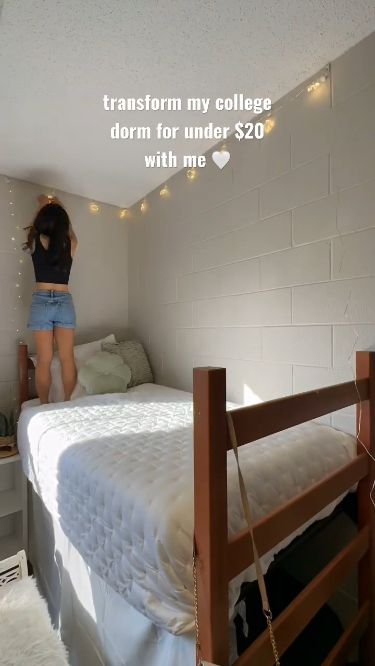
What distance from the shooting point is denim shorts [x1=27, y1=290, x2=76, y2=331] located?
1875 mm

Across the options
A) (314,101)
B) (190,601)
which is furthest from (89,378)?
(314,101)

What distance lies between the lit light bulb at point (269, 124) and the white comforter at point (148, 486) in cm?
128

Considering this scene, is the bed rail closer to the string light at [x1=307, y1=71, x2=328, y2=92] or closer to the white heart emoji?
the string light at [x1=307, y1=71, x2=328, y2=92]

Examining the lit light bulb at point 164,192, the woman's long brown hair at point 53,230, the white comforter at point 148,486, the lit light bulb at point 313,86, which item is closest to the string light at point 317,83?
the lit light bulb at point 313,86

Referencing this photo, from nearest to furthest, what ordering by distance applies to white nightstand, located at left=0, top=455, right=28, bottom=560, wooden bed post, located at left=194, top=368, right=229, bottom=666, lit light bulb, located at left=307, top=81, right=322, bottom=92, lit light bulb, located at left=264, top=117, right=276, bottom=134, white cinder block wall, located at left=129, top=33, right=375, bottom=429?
wooden bed post, located at left=194, top=368, right=229, bottom=666
white cinder block wall, located at left=129, top=33, right=375, bottom=429
lit light bulb, located at left=307, top=81, right=322, bottom=92
lit light bulb, located at left=264, top=117, right=276, bottom=134
white nightstand, located at left=0, top=455, right=28, bottom=560

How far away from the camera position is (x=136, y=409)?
1.45m

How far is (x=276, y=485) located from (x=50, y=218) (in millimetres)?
1855

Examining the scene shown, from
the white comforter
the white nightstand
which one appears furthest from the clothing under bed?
the white nightstand

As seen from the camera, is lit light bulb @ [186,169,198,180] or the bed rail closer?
the bed rail

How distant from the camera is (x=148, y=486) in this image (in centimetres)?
71

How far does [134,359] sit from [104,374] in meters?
0.33

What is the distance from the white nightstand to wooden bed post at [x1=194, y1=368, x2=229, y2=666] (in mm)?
1419

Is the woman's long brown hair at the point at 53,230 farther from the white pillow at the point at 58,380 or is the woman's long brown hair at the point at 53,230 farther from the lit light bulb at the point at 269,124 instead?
the lit light bulb at the point at 269,124

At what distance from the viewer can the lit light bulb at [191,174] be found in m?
1.87
